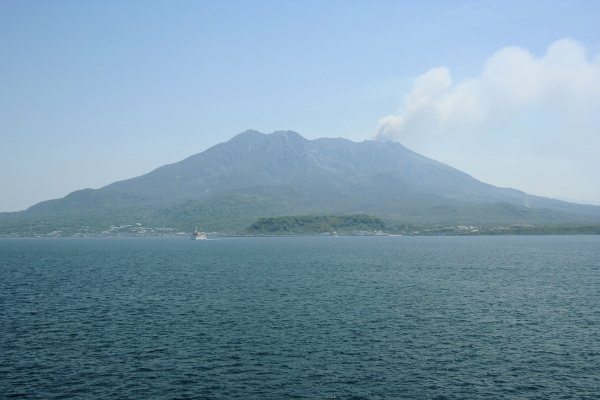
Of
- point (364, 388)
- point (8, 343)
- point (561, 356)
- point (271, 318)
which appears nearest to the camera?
point (364, 388)

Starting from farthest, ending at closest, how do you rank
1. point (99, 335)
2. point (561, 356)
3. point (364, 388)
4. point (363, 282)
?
point (363, 282), point (99, 335), point (561, 356), point (364, 388)

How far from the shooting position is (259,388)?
22266mm

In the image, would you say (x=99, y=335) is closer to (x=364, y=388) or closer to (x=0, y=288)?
(x=364, y=388)

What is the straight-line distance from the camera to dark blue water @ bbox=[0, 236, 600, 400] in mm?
22469

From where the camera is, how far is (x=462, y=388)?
22.2 metres

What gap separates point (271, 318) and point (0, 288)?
3699 cm

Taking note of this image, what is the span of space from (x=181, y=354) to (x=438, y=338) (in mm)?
17694

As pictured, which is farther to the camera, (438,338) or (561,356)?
(438,338)

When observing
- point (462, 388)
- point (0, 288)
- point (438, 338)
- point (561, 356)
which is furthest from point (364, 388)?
point (0, 288)

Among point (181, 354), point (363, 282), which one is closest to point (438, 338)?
point (181, 354)

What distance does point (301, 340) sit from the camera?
3042cm

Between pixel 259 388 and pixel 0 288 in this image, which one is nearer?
pixel 259 388

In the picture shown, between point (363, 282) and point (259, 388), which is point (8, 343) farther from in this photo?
point (363, 282)

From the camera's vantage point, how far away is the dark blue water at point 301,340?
73.7ft
